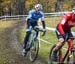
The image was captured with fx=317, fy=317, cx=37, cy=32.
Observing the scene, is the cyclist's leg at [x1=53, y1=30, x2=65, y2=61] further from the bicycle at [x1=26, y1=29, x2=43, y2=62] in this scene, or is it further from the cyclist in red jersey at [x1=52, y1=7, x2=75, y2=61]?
the bicycle at [x1=26, y1=29, x2=43, y2=62]

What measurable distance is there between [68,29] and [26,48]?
3650 mm

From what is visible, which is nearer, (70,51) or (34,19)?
(70,51)

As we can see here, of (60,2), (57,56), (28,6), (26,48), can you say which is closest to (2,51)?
(26,48)

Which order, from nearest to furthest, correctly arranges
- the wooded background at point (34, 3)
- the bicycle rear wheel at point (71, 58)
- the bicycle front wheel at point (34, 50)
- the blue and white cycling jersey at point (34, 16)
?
1. the bicycle rear wheel at point (71, 58)
2. the bicycle front wheel at point (34, 50)
3. the blue and white cycling jersey at point (34, 16)
4. the wooded background at point (34, 3)

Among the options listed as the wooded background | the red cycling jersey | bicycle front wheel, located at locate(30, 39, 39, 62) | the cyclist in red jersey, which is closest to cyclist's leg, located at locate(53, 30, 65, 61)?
the cyclist in red jersey

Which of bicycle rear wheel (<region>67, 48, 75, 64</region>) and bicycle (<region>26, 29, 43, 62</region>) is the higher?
bicycle rear wheel (<region>67, 48, 75, 64</region>)

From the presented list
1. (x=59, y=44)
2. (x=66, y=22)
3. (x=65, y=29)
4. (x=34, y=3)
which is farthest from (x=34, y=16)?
(x=34, y=3)

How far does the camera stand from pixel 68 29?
385 inches

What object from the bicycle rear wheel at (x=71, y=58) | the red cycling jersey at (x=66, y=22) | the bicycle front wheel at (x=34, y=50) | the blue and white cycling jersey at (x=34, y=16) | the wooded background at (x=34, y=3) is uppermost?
the red cycling jersey at (x=66, y=22)

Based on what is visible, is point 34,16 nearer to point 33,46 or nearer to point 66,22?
point 33,46

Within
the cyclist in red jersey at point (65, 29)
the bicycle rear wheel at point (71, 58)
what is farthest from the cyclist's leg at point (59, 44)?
the bicycle rear wheel at point (71, 58)

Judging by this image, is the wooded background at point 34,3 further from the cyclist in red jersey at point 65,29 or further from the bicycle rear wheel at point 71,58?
the bicycle rear wheel at point 71,58

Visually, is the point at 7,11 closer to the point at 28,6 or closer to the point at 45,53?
the point at 28,6

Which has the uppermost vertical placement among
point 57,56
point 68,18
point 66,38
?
point 68,18
